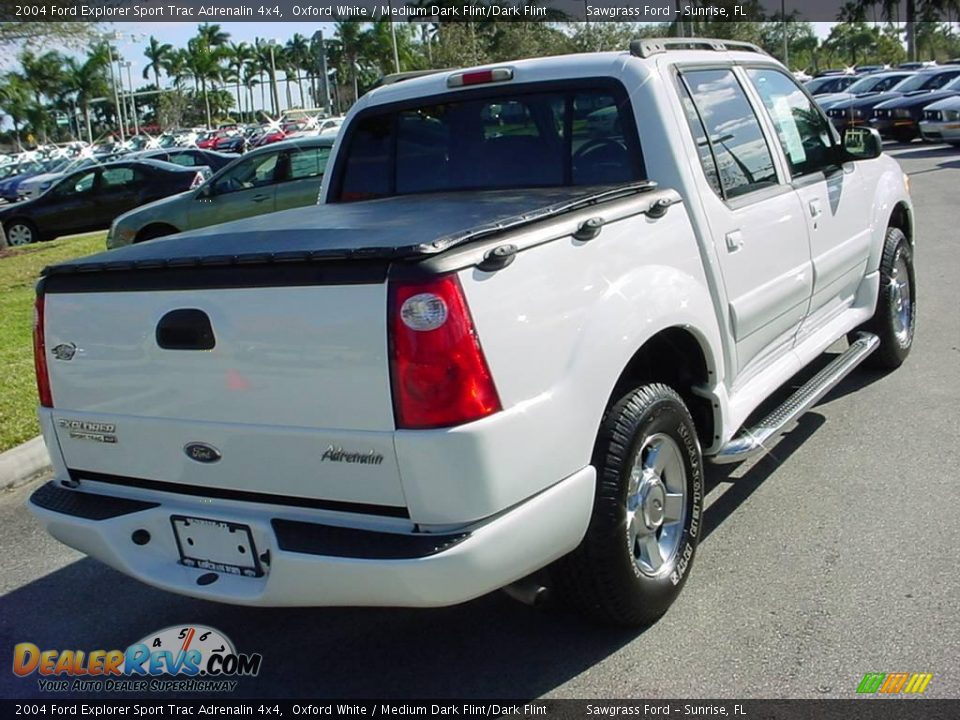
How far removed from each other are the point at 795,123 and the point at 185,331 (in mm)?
3512

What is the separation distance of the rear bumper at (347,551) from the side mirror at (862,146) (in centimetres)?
332

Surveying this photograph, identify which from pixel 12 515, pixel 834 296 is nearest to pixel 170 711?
pixel 12 515

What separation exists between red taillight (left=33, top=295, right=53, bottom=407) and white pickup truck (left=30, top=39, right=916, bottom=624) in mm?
11

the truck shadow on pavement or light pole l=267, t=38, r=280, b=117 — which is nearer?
the truck shadow on pavement

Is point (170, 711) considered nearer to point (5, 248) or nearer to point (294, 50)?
point (5, 248)

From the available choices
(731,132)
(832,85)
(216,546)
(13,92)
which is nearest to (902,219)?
(731,132)

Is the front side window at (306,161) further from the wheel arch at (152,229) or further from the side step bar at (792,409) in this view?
the side step bar at (792,409)

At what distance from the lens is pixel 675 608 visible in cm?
373

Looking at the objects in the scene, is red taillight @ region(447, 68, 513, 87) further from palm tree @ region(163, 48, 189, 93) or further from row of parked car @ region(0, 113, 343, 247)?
palm tree @ region(163, 48, 189, 93)

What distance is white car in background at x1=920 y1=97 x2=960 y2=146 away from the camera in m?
20.8

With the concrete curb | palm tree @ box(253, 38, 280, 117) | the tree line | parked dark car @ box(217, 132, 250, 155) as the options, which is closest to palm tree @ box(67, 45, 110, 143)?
the tree line

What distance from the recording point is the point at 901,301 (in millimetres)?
6395

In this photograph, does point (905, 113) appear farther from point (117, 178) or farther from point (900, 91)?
point (117, 178)

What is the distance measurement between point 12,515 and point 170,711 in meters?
2.31
